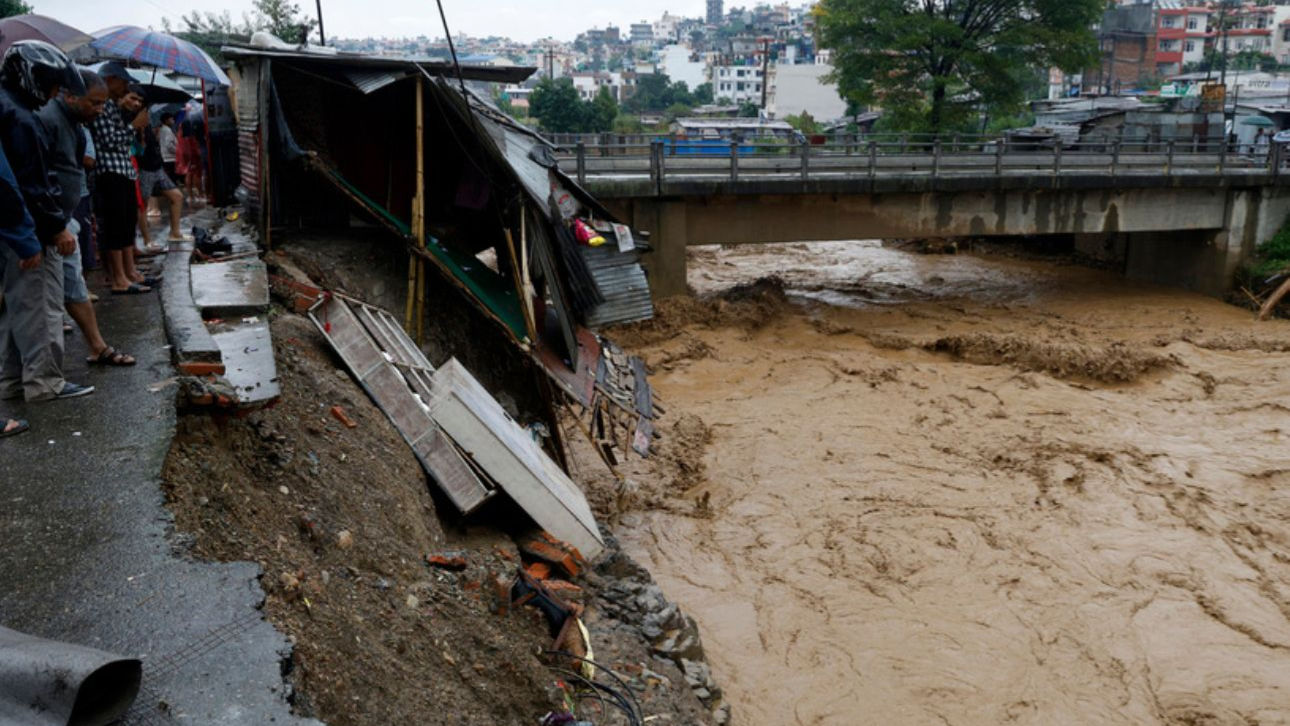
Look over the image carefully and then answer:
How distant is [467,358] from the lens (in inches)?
383

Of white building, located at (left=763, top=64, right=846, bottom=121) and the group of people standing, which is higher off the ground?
white building, located at (left=763, top=64, right=846, bottom=121)

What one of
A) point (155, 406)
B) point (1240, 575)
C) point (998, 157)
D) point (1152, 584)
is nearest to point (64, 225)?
point (155, 406)

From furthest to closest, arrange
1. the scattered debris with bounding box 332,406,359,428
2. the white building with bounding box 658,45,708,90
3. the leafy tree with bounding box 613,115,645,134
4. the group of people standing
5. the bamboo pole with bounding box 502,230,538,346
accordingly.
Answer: the white building with bounding box 658,45,708,90
the leafy tree with bounding box 613,115,645,134
the bamboo pole with bounding box 502,230,538,346
the scattered debris with bounding box 332,406,359,428
the group of people standing

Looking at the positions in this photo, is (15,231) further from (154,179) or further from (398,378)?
(154,179)

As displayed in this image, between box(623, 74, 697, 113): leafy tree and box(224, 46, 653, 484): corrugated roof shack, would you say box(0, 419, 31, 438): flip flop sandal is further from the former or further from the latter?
box(623, 74, 697, 113): leafy tree

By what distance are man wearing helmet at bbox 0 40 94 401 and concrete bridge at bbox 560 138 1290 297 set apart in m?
11.4

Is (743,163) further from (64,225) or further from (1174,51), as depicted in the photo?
(1174,51)

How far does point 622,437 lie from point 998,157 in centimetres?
1126

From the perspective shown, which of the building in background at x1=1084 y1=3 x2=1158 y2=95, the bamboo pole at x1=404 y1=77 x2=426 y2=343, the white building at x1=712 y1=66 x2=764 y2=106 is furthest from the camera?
the white building at x1=712 y1=66 x2=764 y2=106

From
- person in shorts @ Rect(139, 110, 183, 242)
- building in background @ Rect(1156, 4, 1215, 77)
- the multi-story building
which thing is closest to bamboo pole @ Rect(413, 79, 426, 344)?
person in shorts @ Rect(139, 110, 183, 242)

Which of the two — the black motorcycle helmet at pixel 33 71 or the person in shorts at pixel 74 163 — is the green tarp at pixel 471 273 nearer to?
the person in shorts at pixel 74 163

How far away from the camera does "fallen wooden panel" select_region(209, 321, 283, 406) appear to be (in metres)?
5.35

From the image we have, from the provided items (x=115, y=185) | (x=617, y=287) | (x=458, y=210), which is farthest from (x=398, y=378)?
(x=617, y=287)

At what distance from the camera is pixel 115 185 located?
7.11 meters
